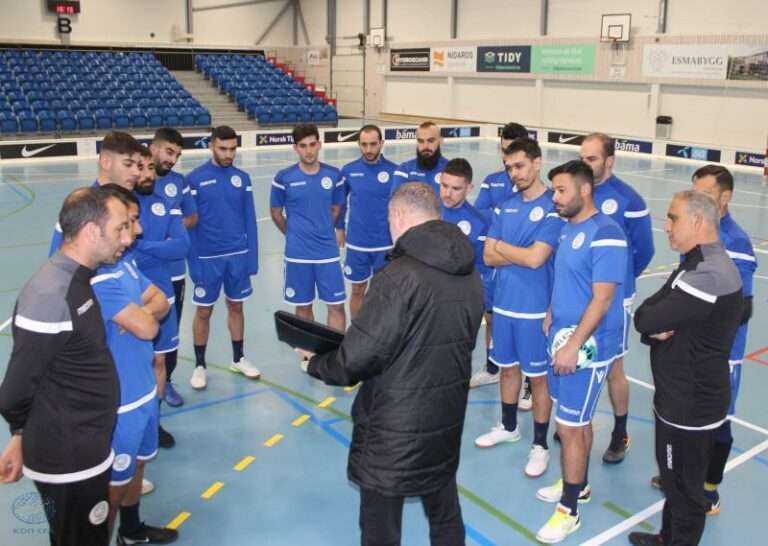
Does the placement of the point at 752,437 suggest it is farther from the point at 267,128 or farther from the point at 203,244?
the point at 267,128

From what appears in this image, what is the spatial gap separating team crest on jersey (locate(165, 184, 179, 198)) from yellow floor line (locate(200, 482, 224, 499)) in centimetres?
228

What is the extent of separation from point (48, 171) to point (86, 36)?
15309mm

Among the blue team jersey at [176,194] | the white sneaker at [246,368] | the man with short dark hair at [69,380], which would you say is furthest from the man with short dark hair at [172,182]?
the man with short dark hair at [69,380]

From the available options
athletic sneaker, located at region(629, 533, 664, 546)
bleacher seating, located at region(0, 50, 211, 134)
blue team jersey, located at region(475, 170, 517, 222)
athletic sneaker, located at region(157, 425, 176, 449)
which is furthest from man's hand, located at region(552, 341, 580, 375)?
bleacher seating, located at region(0, 50, 211, 134)

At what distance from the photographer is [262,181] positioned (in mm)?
18172

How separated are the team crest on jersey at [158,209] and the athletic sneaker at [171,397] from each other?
5.93ft

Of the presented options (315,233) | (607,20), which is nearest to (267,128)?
(607,20)

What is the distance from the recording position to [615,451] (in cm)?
548

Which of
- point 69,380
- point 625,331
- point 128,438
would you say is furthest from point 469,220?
point 69,380

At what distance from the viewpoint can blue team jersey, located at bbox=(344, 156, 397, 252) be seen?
7.36m

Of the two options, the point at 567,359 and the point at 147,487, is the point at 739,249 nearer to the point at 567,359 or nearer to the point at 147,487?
the point at 567,359

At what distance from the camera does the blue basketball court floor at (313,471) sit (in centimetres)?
456

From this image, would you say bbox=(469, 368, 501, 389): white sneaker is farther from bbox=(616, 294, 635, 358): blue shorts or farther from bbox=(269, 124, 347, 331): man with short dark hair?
bbox=(616, 294, 635, 358): blue shorts

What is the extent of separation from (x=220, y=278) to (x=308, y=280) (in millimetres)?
850
